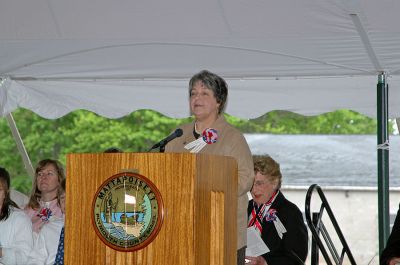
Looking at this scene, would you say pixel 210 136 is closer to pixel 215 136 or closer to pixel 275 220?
pixel 215 136

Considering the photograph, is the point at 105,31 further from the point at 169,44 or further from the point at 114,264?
the point at 114,264

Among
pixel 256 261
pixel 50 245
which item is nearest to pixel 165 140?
pixel 256 261

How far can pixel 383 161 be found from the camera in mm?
8086

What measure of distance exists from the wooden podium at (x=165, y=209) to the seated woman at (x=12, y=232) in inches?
106

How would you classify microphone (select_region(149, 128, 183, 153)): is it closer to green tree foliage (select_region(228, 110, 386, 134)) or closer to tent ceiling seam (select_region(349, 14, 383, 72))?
tent ceiling seam (select_region(349, 14, 383, 72))

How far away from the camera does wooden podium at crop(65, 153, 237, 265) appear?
12.7 ft

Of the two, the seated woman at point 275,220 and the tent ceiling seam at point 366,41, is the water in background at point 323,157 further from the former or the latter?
the seated woman at point 275,220

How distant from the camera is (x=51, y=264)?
272 inches

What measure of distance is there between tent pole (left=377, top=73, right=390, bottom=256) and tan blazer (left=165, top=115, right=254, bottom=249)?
3165 mm

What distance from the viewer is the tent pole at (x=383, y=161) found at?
8.04 m

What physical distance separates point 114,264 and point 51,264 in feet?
10.3

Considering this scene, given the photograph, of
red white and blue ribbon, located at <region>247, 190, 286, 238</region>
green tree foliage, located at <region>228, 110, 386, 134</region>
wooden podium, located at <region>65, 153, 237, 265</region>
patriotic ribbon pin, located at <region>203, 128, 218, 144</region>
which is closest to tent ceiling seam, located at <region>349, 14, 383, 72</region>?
red white and blue ribbon, located at <region>247, 190, 286, 238</region>

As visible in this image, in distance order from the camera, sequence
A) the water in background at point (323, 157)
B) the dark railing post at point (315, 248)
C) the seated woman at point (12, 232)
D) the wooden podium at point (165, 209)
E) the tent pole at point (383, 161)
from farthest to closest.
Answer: the water in background at point (323, 157) → the tent pole at point (383, 161) → the dark railing post at point (315, 248) → the seated woman at point (12, 232) → the wooden podium at point (165, 209)

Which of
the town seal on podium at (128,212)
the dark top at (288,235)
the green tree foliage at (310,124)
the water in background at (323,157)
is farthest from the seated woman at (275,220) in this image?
the water in background at (323,157)
